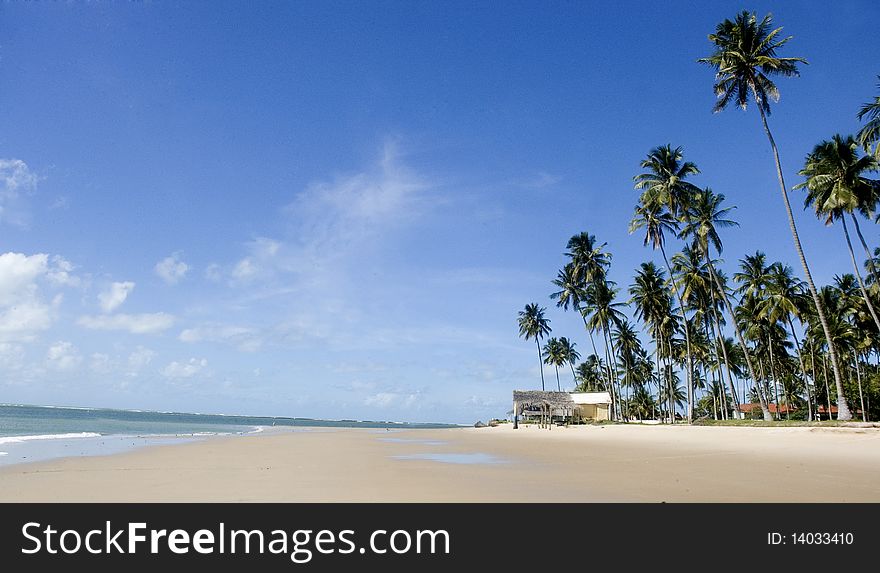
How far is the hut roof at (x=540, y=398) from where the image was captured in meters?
52.1

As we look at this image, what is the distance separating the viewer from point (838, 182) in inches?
1025

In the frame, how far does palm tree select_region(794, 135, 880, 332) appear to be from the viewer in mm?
25656

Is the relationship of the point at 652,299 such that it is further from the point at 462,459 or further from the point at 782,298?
the point at 462,459

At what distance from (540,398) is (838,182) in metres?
33.0

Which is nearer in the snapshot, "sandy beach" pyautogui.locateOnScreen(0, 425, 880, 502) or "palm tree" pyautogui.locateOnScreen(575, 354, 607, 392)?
"sandy beach" pyautogui.locateOnScreen(0, 425, 880, 502)

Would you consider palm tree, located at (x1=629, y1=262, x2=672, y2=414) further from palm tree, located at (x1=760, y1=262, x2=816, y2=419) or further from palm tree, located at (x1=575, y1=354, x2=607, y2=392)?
palm tree, located at (x1=575, y1=354, x2=607, y2=392)

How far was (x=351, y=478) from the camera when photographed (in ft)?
33.2

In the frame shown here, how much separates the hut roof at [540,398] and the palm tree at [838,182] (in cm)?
2874

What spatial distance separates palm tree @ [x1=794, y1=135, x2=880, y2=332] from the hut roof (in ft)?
94.3
